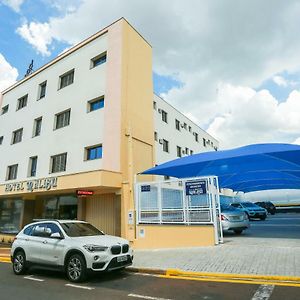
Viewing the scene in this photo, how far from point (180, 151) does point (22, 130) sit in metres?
14.5

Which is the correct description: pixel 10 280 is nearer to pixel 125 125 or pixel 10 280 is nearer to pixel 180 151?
pixel 125 125

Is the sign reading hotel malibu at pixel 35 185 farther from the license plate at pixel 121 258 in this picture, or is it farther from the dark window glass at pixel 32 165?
the license plate at pixel 121 258

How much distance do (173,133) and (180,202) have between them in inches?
629

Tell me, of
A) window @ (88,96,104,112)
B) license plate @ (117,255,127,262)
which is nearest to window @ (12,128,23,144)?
window @ (88,96,104,112)

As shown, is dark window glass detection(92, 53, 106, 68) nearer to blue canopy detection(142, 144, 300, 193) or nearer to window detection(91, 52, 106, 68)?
window detection(91, 52, 106, 68)

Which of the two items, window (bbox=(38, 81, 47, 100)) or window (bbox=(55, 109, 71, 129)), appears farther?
window (bbox=(38, 81, 47, 100))

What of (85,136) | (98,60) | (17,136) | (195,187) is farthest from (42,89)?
(195,187)

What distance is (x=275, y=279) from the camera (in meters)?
7.05

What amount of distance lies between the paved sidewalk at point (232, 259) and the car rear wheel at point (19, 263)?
137 inches

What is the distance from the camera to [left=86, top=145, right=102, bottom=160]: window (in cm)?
1747

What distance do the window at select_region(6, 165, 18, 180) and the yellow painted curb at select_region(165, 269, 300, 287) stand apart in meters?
18.6

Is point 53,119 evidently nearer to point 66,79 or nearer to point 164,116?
point 66,79

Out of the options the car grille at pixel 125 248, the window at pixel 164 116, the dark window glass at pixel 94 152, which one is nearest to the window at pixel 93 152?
the dark window glass at pixel 94 152

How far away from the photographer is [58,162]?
65.3 feet
